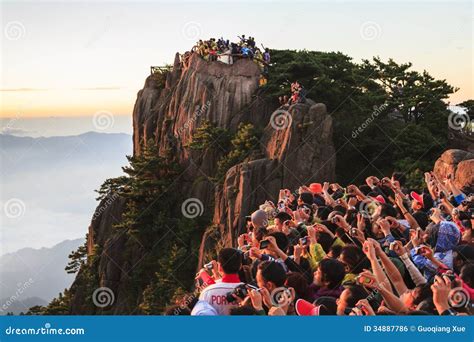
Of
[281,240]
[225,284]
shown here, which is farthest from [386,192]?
[225,284]

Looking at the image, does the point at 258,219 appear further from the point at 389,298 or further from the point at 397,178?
the point at 397,178

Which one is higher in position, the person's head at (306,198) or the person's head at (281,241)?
the person's head at (306,198)

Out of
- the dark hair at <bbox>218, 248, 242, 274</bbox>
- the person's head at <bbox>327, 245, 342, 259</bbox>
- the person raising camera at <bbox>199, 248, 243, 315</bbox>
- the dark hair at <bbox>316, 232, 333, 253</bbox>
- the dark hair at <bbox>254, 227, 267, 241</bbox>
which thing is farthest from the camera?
the dark hair at <bbox>254, 227, 267, 241</bbox>

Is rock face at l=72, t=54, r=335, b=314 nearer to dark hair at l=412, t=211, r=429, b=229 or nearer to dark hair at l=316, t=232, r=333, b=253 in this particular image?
dark hair at l=412, t=211, r=429, b=229

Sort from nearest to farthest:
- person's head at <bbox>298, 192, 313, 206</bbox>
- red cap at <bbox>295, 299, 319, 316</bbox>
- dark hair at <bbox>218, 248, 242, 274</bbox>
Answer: red cap at <bbox>295, 299, 319, 316</bbox> → dark hair at <bbox>218, 248, 242, 274</bbox> → person's head at <bbox>298, 192, 313, 206</bbox>

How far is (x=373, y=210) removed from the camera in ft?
39.4

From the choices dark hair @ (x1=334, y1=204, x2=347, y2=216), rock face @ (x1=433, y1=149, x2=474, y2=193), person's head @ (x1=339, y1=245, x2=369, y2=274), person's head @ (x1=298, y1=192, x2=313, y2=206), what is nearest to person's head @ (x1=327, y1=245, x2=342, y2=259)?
person's head @ (x1=339, y1=245, x2=369, y2=274)

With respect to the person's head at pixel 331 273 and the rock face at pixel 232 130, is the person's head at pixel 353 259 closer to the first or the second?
the person's head at pixel 331 273

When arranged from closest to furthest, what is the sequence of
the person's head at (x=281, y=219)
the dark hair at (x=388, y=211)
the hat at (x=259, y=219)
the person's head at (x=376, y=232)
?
the person's head at (x=376, y=232) < the dark hair at (x=388, y=211) < the person's head at (x=281, y=219) < the hat at (x=259, y=219)

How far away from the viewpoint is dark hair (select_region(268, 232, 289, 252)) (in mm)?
10273

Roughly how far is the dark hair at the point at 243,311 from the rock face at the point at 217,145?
27994 mm

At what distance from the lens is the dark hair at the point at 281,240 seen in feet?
A: 33.7

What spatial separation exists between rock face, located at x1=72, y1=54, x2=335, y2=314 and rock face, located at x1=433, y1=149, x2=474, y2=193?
1135cm

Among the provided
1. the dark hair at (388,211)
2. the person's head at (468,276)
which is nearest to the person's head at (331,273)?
the person's head at (468,276)
